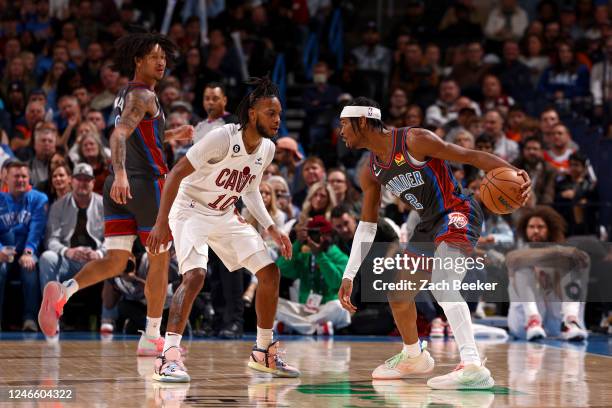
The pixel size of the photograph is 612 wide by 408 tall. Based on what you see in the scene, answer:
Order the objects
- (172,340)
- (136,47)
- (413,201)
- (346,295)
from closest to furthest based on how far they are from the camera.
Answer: (172,340) < (346,295) < (413,201) < (136,47)

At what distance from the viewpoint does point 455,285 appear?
22.2 feet

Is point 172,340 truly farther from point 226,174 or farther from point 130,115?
point 130,115

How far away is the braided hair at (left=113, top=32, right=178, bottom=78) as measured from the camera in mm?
8109

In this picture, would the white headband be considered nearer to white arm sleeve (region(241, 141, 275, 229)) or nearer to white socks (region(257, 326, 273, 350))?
white arm sleeve (region(241, 141, 275, 229))

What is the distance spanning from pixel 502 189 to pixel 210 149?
1871 mm

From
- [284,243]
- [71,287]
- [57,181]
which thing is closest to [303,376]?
[284,243]

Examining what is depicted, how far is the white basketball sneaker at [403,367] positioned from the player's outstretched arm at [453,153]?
4.54ft

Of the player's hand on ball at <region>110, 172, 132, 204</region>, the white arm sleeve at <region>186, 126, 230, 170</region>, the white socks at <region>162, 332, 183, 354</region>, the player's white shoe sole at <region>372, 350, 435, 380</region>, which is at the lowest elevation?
the player's white shoe sole at <region>372, 350, 435, 380</region>

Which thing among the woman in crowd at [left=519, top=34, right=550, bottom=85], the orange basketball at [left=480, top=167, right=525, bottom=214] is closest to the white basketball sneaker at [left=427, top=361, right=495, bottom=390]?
the orange basketball at [left=480, top=167, right=525, bottom=214]

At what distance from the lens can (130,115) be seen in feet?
26.0

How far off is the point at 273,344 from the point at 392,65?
9917 millimetres

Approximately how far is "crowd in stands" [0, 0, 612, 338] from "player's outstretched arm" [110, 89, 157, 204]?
2.45 ft

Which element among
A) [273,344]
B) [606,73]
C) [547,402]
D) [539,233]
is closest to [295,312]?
[539,233]

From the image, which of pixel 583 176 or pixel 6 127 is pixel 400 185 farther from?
pixel 6 127
